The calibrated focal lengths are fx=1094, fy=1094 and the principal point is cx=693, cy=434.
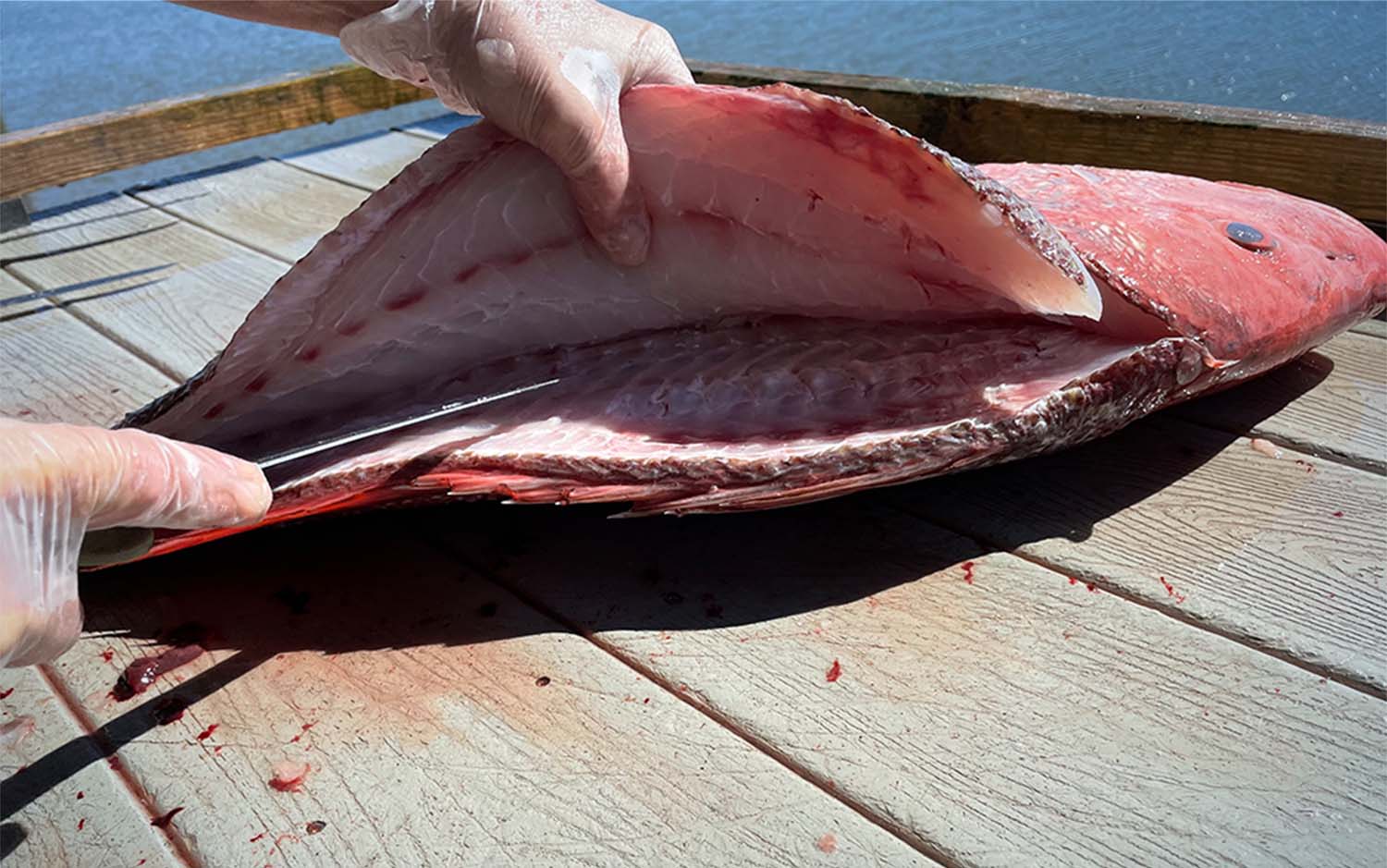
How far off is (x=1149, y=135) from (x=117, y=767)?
120 inches

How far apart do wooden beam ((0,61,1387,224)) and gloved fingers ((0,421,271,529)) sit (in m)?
2.71

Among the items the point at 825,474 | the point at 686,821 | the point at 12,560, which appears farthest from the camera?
the point at 825,474

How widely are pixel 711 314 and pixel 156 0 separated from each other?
1610cm

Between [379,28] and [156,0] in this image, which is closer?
[379,28]

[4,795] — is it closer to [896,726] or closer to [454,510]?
[454,510]

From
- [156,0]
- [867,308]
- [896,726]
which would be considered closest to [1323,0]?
[867,308]

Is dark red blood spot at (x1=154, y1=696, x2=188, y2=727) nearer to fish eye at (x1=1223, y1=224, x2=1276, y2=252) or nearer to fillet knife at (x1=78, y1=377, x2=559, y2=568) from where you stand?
fillet knife at (x1=78, y1=377, x2=559, y2=568)

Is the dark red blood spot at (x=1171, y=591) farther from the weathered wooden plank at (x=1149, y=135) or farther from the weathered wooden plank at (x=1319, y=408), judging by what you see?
the weathered wooden plank at (x=1149, y=135)

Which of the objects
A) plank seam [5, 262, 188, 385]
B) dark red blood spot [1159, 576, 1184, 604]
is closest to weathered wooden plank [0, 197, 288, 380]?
plank seam [5, 262, 188, 385]

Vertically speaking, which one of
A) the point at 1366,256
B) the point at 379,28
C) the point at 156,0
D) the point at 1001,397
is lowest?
the point at 156,0

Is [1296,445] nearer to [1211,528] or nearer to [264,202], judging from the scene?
[1211,528]

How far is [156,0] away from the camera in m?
15.1

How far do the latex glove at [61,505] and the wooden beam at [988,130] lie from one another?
111 inches

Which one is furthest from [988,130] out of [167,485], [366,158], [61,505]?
[61,505]
